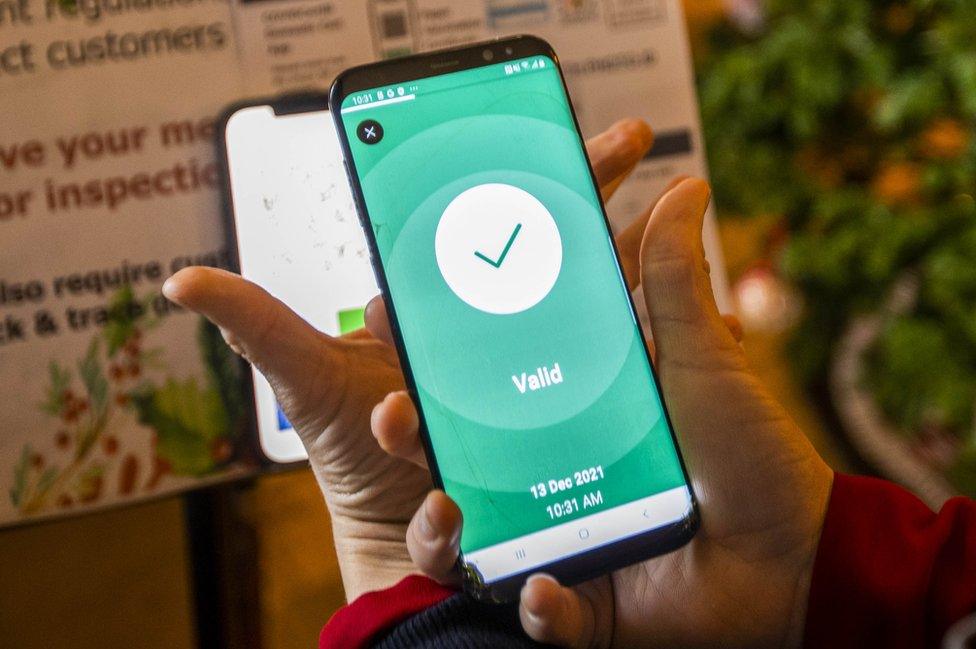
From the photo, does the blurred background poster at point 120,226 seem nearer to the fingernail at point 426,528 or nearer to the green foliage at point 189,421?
the green foliage at point 189,421

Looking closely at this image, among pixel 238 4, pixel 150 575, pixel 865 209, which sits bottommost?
pixel 150 575

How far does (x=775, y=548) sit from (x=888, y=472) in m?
0.75

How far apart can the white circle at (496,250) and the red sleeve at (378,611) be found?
6.4 inches

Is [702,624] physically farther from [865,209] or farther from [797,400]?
[797,400]

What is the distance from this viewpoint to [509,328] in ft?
1.45

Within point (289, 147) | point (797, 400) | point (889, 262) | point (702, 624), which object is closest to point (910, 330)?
point (889, 262)

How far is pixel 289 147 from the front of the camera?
59 centimetres

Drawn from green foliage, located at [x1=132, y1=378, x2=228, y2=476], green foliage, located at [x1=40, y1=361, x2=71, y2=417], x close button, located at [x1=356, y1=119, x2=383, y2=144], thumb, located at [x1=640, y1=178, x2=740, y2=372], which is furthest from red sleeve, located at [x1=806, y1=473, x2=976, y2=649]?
green foliage, located at [x1=40, y1=361, x2=71, y2=417]

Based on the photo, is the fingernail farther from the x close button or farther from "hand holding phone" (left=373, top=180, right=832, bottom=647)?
the x close button

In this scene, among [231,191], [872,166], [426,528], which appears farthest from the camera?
[872,166]

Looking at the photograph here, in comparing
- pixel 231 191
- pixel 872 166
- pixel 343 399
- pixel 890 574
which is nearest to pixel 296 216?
pixel 231 191

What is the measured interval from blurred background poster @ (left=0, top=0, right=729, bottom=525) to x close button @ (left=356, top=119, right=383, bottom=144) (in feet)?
0.69

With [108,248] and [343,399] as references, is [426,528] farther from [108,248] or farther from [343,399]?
[108,248]

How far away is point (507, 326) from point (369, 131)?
0.43 feet
